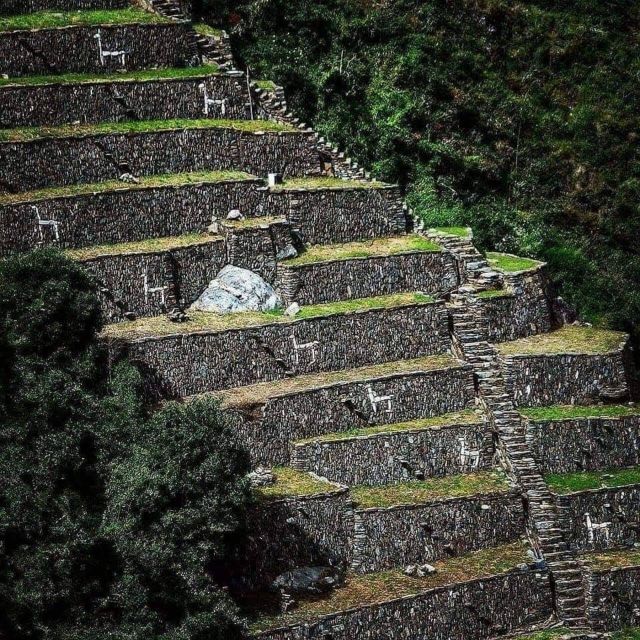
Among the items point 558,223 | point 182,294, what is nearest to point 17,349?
point 182,294

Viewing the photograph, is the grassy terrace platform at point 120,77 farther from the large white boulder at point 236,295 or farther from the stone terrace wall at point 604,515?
the stone terrace wall at point 604,515

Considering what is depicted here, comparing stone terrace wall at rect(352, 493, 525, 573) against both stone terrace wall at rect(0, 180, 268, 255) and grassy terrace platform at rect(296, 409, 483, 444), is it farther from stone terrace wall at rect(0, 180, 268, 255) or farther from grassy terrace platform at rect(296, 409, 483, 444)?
stone terrace wall at rect(0, 180, 268, 255)

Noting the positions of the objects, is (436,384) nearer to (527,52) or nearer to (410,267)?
(410,267)

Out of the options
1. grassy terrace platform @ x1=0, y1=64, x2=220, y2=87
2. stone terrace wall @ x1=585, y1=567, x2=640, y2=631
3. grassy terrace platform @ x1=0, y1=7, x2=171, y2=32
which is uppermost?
grassy terrace platform @ x1=0, y1=7, x2=171, y2=32

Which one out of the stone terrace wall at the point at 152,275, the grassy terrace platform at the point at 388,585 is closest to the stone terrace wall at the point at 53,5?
the stone terrace wall at the point at 152,275

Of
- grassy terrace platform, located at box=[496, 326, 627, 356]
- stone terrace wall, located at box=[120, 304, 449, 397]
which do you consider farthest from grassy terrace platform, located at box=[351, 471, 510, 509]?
grassy terrace platform, located at box=[496, 326, 627, 356]

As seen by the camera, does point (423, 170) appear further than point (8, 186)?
Yes
